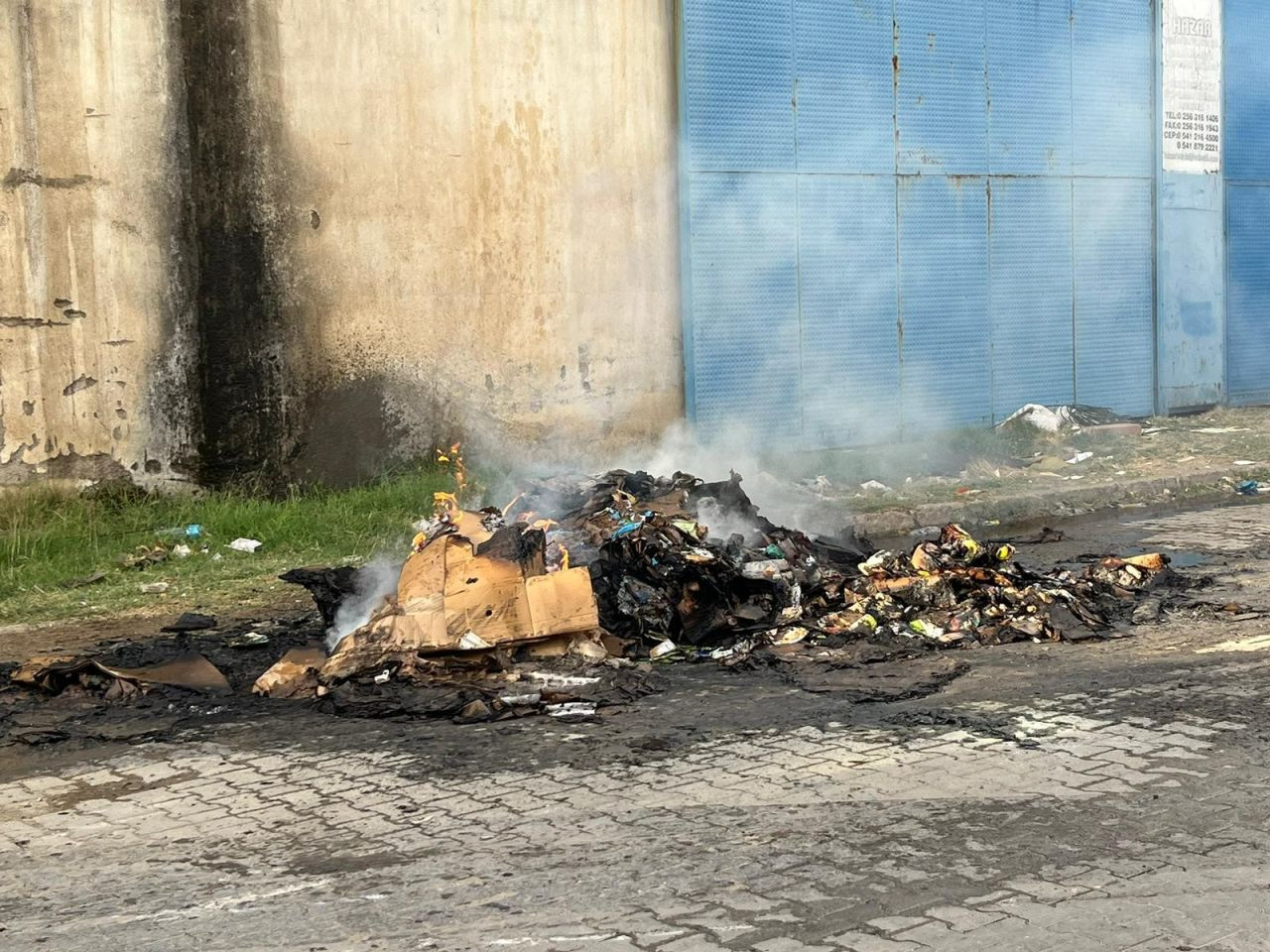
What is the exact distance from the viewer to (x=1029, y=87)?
14.4 m

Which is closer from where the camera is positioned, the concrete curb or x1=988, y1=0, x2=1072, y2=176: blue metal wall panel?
the concrete curb

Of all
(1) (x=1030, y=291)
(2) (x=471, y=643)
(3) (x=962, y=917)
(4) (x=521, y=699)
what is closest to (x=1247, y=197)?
(1) (x=1030, y=291)

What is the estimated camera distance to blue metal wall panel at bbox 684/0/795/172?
12.4 m

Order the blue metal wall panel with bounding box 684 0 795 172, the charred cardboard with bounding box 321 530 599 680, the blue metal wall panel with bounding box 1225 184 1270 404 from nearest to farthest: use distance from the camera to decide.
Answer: the charred cardboard with bounding box 321 530 599 680 < the blue metal wall panel with bounding box 684 0 795 172 < the blue metal wall panel with bounding box 1225 184 1270 404

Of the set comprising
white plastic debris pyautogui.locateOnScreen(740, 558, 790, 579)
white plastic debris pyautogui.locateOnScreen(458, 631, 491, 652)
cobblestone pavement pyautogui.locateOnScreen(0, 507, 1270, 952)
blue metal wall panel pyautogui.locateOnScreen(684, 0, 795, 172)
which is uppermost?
blue metal wall panel pyautogui.locateOnScreen(684, 0, 795, 172)

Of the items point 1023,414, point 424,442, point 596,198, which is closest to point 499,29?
point 596,198

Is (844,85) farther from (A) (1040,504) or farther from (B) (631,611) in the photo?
(B) (631,611)

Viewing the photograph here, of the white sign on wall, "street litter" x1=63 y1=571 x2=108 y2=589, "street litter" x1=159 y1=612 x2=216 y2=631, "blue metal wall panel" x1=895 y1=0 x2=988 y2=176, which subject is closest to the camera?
"street litter" x1=159 y1=612 x2=216 y2=631

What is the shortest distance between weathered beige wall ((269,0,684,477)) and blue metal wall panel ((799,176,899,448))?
1.30m

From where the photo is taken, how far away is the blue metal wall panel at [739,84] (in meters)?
12.4

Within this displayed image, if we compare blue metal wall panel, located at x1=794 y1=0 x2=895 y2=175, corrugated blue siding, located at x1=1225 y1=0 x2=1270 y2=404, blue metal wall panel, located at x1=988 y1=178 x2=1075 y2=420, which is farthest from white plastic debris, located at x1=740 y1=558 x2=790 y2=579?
corrugated blue siding, located at x1=1225 y1=0 x2=1270 y2=404

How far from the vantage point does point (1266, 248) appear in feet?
54.4

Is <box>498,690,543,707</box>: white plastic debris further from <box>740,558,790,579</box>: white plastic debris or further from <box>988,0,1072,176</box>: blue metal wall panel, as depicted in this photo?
<box>988,0,1072,176</box>: blue metal wall panel

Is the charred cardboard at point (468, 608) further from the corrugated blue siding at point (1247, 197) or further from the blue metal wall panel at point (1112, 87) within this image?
the corrugated blue siding at point (1247, 197)
